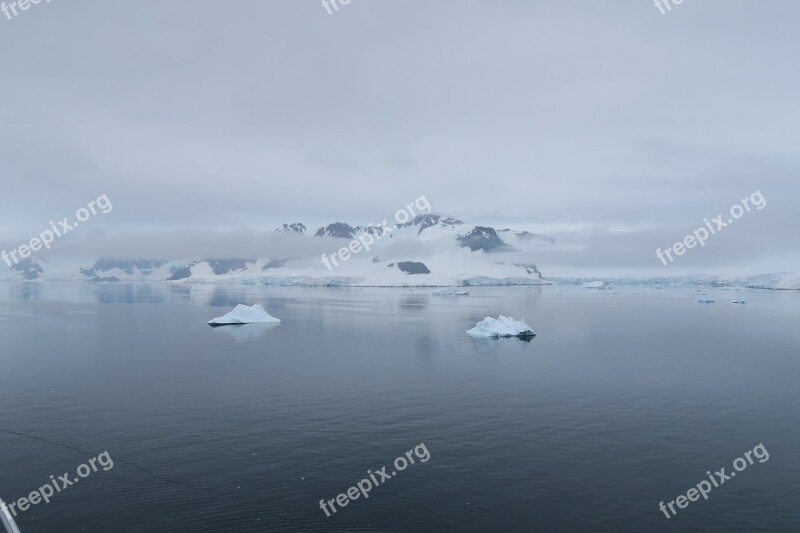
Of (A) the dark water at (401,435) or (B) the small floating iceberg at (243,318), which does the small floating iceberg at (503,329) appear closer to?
(A) the dark water at (401,435)

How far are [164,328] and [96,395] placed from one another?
44.1 meters

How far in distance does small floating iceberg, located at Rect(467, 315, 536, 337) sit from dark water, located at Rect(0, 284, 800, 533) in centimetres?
981


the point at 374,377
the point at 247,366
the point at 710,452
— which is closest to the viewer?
the point at 710,452

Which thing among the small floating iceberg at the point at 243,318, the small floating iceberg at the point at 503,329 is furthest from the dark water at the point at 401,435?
the small floating iceberg at the point at 243,318

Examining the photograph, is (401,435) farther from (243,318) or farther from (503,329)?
(243,318)

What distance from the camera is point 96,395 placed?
34531 millimetres

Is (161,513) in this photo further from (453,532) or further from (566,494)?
(566,494)

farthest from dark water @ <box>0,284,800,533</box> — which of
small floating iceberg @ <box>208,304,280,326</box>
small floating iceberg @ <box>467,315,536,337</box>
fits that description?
small floating iceberg @ <box>208,304,280,326</box>

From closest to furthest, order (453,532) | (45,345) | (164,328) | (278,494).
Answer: (453,532) → (278,494) → (45,345) → (164,328)

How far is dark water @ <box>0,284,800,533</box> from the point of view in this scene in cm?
1858

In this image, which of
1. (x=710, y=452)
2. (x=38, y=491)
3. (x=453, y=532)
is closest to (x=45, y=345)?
(x=38, y=491)

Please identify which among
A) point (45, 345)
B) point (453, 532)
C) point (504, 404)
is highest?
point (45, 345)

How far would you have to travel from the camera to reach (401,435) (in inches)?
1043

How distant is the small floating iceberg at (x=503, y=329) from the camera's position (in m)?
65.0
